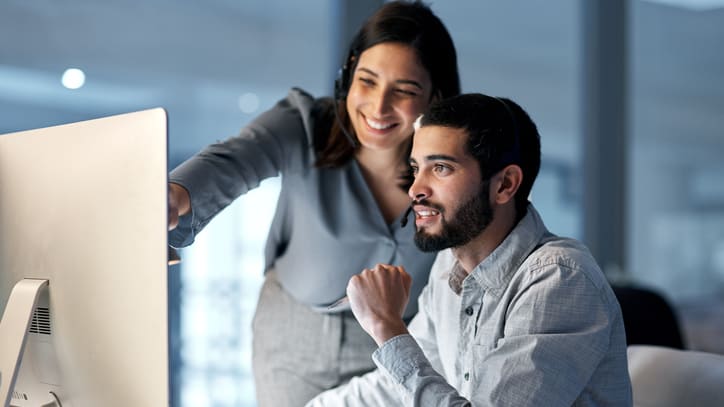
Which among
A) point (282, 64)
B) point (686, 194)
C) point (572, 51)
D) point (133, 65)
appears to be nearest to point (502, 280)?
point (133, 65)

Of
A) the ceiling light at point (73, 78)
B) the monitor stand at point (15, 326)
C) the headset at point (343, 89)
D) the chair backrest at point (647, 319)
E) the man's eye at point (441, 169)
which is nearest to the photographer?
the monitor stand at point (15, 326)

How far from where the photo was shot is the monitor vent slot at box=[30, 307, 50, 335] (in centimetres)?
109

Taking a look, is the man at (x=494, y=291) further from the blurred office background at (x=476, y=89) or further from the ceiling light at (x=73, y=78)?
the ceiling light at (x=73, y=78)

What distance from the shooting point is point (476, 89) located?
390 centimetres

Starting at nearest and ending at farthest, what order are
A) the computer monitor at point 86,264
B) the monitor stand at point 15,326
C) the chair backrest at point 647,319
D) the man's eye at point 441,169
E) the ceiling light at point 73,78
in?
the computer monitor at point 86,264 → the monitor stand at point 15,326 → the man's eye at point 441,169 → the chair backrest at point 647,319 → the ceiling light at point 73,78

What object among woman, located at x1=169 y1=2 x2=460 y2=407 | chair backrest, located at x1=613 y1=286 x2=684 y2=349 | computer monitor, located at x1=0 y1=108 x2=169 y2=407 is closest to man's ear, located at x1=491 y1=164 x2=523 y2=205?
woman, located at x1=169 y1=2 x2=460 y2=407

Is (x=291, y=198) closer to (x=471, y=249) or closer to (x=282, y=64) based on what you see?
(x=471, y=249)

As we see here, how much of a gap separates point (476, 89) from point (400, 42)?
7.83ft

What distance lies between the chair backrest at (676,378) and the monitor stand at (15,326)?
3.87 feet

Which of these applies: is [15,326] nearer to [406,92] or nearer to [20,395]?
[20,395]

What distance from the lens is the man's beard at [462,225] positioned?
127 centimetres

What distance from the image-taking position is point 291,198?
5.91 feet

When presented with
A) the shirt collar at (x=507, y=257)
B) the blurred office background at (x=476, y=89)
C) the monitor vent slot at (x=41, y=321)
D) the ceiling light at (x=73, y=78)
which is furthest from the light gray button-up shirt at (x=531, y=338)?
the ceiling light at (x=73, y=78)

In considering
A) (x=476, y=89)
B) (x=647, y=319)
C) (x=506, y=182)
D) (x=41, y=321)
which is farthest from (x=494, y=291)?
(x=476, y=89)
